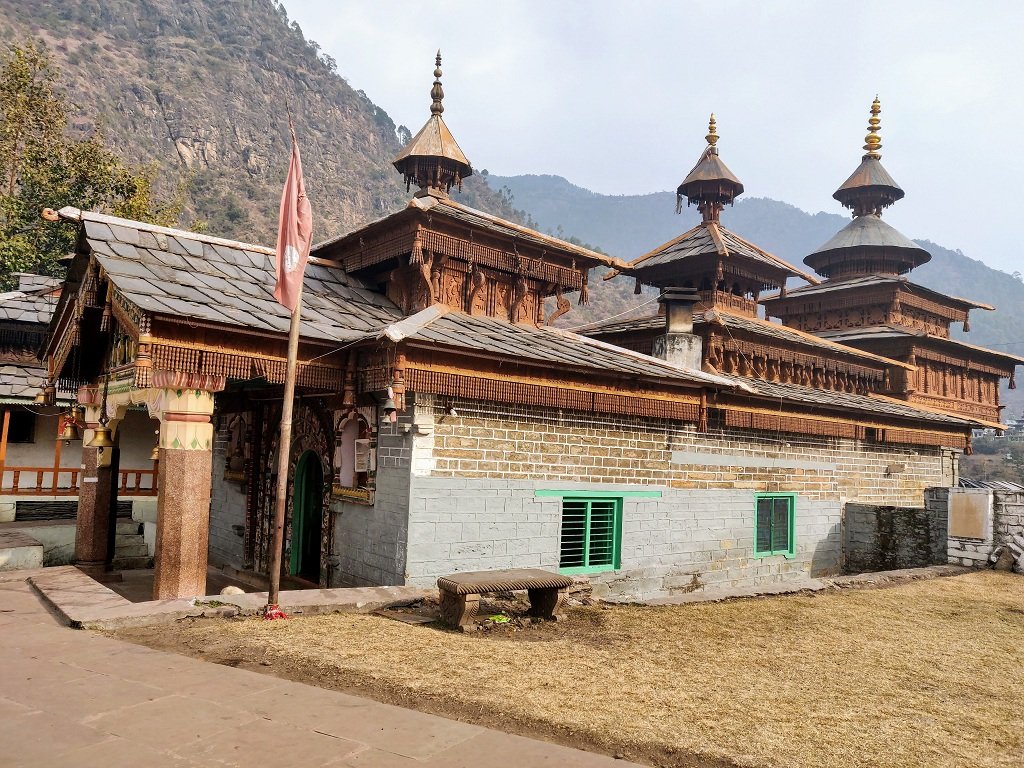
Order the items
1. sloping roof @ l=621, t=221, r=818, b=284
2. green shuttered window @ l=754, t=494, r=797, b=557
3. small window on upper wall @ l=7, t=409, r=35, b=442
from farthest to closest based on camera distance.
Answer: sloping roof @ l=621, t=221, r=818, b=284
small window on upper wall @ l=7, t=409, r=35, b=442
green shuttered window @ l=754, t=494, r=797, b=557

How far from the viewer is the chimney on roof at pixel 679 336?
51.6 feet

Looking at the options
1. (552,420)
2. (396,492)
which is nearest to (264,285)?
(396,492)

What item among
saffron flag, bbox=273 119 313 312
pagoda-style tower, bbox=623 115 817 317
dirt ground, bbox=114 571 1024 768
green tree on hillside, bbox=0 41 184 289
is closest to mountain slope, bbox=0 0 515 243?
green tree on hillside, bbox=0 41 184 289

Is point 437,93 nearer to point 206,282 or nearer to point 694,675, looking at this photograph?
point 206,282

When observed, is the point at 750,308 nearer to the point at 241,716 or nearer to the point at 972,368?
the point at 972,368

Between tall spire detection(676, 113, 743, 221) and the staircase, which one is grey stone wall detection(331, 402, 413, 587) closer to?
the staircase

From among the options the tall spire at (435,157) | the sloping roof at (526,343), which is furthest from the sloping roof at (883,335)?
the tall spire at (435,157)

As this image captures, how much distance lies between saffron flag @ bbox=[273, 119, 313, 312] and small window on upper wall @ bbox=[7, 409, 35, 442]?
51.4ft

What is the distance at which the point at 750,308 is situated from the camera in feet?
71.4

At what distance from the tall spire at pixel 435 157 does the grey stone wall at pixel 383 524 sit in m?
7.11

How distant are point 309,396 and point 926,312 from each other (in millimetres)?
26030

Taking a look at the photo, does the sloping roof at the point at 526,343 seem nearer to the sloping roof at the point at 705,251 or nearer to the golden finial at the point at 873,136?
the sloping roof at the point at 705,251

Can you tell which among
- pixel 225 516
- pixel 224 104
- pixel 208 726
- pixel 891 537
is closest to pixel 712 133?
pixel 891 537

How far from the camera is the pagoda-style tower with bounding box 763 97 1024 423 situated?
26.2m
